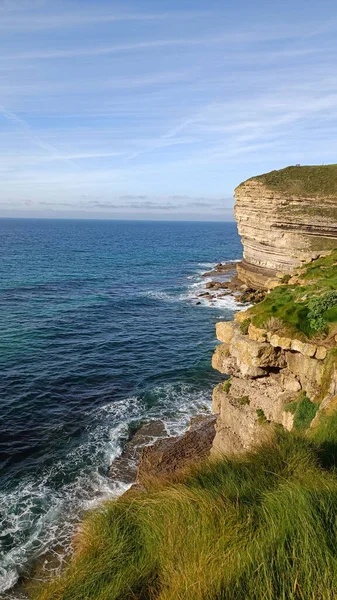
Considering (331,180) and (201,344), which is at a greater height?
(331,180)

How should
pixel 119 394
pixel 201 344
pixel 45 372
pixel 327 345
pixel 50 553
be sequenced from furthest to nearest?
1. pixel 201 344
2. pixel 45 372
3. pixel 119 394
4. pixel 50 553
5. pixel 327 345

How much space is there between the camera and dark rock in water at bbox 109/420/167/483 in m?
22.1

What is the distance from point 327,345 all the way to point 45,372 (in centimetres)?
2516

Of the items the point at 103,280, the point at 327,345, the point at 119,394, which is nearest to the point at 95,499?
the point at 119,394

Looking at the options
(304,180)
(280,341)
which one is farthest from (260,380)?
(304,180)

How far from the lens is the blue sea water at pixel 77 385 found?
19.6 m

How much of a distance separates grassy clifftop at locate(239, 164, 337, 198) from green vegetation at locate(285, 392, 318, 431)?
4905 centimetres

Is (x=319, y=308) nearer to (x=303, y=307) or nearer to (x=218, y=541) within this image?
(x=303, y=307)

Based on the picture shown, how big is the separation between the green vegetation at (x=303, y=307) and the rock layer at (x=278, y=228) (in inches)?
1344

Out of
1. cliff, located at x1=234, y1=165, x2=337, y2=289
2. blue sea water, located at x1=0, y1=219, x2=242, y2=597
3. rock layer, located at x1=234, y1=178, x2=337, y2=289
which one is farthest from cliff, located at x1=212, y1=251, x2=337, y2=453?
cliff, located at x1=234, y1=165, x2=337, y2=289

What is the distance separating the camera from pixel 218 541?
578 centimetres

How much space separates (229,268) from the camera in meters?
89.2

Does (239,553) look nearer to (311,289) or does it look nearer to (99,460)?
(311,289)

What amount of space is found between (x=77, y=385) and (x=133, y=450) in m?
9.82
